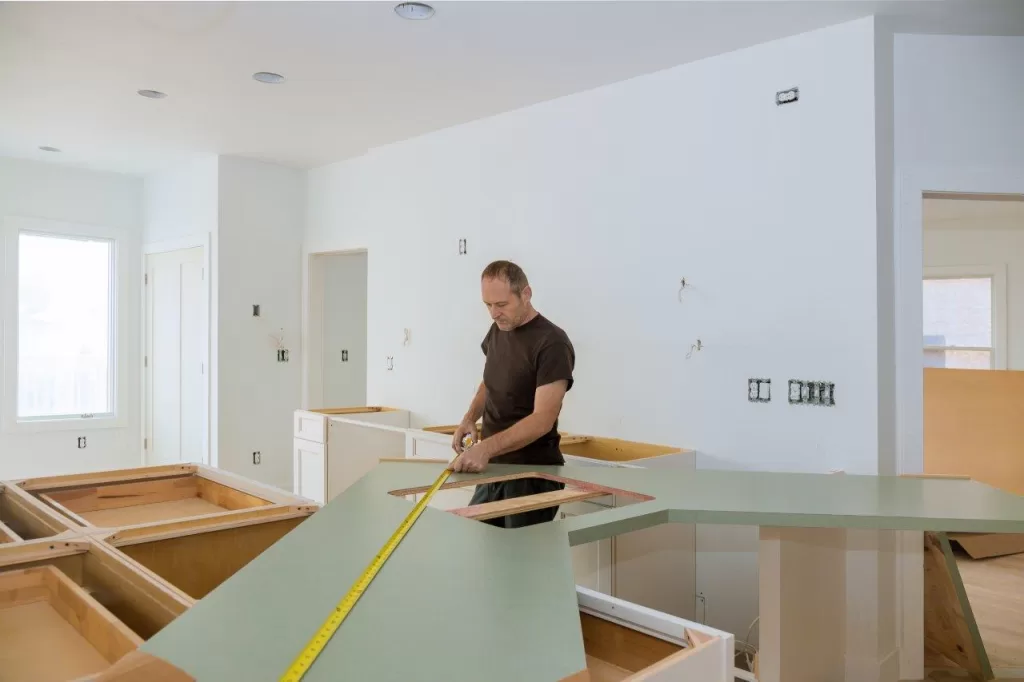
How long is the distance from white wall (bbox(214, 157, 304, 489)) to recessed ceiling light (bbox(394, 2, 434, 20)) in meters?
3.12

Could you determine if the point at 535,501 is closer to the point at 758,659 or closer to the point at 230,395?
the point at 758,659

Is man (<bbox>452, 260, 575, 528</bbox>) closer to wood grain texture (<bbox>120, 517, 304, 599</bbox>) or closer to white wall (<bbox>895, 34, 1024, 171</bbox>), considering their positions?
wood grain texture (<bbox>120, 517, 304, 599</bbox>)

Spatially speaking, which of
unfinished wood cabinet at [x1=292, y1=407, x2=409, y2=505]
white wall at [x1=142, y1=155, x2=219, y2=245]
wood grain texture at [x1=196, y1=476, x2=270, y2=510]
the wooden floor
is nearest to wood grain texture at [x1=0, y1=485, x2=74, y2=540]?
wood grain texture at [x1=196, y1=476, x2=270, y2=510]

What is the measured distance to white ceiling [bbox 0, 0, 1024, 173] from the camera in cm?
303

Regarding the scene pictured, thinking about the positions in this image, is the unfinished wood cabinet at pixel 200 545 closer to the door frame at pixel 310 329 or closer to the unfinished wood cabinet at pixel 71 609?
the unfinished wood cabinet at pixel 71 609

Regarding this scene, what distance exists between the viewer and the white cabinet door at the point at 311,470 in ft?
16.1

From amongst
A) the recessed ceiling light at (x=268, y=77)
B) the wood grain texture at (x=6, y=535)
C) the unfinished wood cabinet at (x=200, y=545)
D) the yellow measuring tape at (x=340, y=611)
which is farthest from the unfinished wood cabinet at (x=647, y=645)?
the recessed ceiling light at (x=268, y=77)

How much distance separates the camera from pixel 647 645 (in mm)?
1274

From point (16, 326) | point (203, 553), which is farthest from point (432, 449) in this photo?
point (16, 326)

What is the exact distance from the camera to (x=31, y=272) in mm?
5891

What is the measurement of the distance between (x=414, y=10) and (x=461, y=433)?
175cm

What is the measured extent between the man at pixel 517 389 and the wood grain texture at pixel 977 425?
3.95m

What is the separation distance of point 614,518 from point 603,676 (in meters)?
0.45

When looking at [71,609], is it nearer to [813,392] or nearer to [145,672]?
[145,672]
